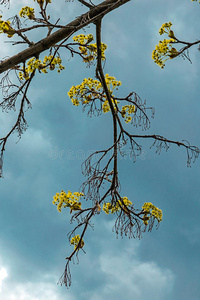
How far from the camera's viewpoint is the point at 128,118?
691 centimetres

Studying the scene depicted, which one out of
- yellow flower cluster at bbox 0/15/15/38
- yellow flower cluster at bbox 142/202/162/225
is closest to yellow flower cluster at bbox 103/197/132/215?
yellow flower cluster at bbox 142/202/162/225

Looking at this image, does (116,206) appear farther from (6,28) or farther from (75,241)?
(6,28)

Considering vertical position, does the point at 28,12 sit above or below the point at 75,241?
above

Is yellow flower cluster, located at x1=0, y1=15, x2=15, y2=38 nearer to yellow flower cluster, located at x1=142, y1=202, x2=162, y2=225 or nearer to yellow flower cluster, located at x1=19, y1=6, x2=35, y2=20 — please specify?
yellow flower cluster, located at x1=19, y1=6, x2=35, y2=20

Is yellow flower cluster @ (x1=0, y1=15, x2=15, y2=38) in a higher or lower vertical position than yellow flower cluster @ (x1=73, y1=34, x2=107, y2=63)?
lower

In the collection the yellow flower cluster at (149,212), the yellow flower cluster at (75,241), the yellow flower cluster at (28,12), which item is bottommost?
the yellow flower cluster at (75,241)

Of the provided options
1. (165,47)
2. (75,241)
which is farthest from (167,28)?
(75,241)

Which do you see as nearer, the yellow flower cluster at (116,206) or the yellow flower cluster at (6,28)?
the yellow flower cluster at (6,28)

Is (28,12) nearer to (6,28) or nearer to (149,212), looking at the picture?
(6,28)

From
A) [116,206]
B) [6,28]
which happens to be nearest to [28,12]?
[6,28]

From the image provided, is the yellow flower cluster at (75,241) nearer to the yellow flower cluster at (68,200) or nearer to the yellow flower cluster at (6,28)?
the yellow flower cluster at (68,200)

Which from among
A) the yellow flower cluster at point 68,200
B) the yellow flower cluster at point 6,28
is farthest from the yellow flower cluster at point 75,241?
the yellow flower cluster at point 6,28

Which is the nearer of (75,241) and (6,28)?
(6,28)

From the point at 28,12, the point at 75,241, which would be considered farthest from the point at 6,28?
the point at 75,241
